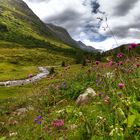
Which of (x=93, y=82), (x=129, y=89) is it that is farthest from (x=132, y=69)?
(x=93, y=82)

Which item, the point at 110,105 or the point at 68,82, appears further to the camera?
the point at 68,82

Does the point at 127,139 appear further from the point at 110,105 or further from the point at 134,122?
the point at 110,105

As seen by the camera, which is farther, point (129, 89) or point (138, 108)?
point (129, 89)

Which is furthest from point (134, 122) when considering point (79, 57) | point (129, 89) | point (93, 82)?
point (79, 57)

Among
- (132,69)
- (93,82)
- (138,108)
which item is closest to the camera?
(138,108)

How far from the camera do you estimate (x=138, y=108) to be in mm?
5492

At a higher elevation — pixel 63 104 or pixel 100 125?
pixel 100 125

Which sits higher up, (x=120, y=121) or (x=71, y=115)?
(x=120, y=121)

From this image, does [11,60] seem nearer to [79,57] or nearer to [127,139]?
[79,57]

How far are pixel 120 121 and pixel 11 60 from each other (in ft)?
641

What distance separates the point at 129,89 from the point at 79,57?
7514 inches

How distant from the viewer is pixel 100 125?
5582 mm

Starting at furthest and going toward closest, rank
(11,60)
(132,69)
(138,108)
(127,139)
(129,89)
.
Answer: (11,60), (132,69), (129,89), (138,108), (127,139)

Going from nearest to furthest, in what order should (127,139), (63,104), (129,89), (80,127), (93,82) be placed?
1. (127,139)
2. (80,127)
3. (129,89)
4. (63,104)
5. (93,82)
